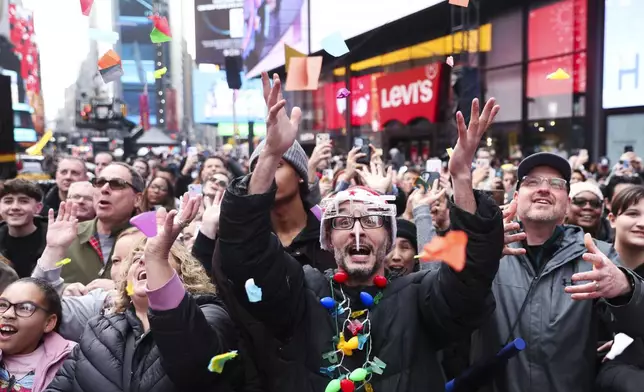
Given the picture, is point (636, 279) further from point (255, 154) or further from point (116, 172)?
point (116, 172)

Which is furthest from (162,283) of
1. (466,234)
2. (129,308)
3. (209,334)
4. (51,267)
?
(51,267)

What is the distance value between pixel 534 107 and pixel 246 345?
50.0 ft

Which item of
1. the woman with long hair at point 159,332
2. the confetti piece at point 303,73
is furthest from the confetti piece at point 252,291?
the confetti piece at point 303,73

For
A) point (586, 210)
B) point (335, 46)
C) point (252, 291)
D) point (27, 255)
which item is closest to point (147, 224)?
point (252, 291)

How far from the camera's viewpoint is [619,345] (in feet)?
8.54

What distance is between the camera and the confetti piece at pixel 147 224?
2.42 metres

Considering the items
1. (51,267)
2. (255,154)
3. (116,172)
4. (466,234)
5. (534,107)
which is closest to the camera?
(466,234)

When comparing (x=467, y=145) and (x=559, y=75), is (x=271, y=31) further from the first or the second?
(x=467, y=145)

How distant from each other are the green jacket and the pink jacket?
1.09m

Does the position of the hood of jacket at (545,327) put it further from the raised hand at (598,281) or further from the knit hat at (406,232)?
the knit hat at (406,232)

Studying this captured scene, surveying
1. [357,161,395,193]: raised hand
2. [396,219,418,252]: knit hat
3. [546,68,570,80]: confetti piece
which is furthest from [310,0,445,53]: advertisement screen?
[396,219,418,252]: knit hat

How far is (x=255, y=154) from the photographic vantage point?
294 centimetres

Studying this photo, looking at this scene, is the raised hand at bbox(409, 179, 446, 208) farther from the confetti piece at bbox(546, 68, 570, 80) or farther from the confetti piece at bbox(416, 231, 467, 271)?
the confetti piece at bbox(546, 68, 570, 80)

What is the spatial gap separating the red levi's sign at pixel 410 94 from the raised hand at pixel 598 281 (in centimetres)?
1677
